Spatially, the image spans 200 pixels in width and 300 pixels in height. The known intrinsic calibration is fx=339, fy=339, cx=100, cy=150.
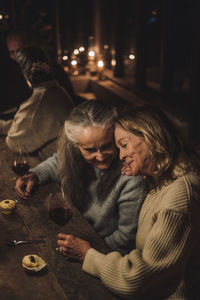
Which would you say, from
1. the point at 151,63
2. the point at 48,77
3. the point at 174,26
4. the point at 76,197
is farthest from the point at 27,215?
the point at 151,63

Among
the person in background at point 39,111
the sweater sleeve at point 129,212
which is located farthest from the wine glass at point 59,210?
the person in background at point 39,111

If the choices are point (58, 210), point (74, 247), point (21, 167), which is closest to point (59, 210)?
point (58, 210)

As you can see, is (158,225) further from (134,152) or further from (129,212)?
(129,212)

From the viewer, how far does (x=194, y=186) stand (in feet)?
4.65

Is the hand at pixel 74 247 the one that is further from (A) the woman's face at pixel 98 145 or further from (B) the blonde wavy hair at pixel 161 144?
(A) the woman's face at pixel 98 145

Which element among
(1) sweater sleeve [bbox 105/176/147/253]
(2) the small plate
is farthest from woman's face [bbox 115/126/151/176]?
(2) the small plate

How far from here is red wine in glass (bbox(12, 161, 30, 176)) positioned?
2.29 m

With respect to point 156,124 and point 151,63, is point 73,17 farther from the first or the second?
point 156,124

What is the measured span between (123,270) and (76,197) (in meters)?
0.85

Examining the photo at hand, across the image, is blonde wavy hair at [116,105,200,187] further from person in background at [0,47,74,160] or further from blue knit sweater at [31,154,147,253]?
person in background at [0,47,74,160]

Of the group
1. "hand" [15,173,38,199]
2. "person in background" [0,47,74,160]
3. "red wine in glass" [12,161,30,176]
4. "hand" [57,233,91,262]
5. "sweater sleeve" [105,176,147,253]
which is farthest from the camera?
"person in background" [0,47,74,160]

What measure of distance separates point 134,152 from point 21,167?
1.04 m

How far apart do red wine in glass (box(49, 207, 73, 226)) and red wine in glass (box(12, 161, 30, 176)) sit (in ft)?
2.11

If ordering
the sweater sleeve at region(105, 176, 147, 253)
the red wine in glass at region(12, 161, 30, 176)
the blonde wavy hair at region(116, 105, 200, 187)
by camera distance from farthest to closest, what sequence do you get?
the red wine in glass at region(12, 161, 30, 176), the sweater sleeve at region(105, 176, 147, 253), the blonde wavy hair at region(116, 105, 200, 187)
